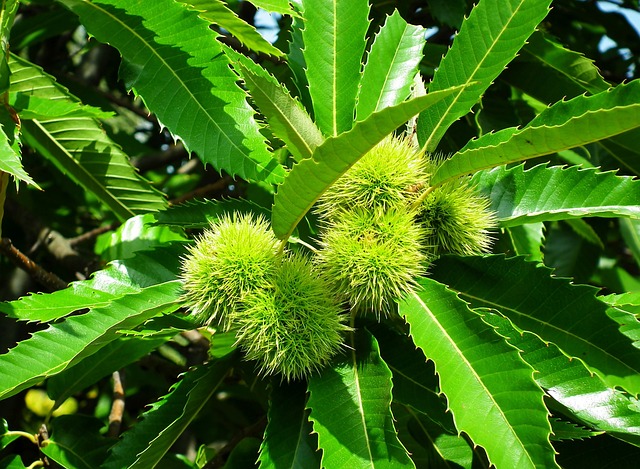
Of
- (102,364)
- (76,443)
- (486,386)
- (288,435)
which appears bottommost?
(76,443)

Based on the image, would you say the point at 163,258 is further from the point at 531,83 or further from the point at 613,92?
the point at 531,83

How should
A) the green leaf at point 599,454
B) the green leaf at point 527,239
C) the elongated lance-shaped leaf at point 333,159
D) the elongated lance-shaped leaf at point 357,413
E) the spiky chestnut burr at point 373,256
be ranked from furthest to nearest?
the green leaf at point 527,239
the green leaf at point 599,454
the spiky chestnut burr at point 373,256
the elongated lance-shaped leaf at point 357,413
the elongated lance-shaped leaf at point 333,159

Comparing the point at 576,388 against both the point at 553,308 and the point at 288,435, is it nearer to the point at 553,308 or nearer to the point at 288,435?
the point at 553,308

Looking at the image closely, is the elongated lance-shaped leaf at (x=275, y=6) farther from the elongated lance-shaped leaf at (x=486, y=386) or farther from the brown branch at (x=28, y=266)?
the brown branch at (x=28, y=266)

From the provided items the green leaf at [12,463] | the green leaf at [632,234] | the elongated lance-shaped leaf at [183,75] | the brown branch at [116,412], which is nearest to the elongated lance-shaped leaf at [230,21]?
the elongated lance-shaped leaf at [183,75]

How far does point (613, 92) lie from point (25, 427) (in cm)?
254

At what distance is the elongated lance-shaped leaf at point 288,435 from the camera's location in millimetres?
1282

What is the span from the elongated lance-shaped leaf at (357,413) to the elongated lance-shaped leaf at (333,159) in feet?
0.97

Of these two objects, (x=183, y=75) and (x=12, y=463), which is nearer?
(x=183, y=75)

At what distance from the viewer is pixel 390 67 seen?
147 centimetres

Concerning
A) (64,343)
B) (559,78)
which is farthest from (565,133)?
(559,78)

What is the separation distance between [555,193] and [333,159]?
1.91ft

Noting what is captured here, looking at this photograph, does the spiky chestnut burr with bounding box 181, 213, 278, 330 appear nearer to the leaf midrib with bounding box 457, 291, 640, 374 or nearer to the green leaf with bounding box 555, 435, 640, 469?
the leaf midrib with bounding box 457, 291, 640, 374

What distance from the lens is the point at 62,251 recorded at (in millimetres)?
2217
